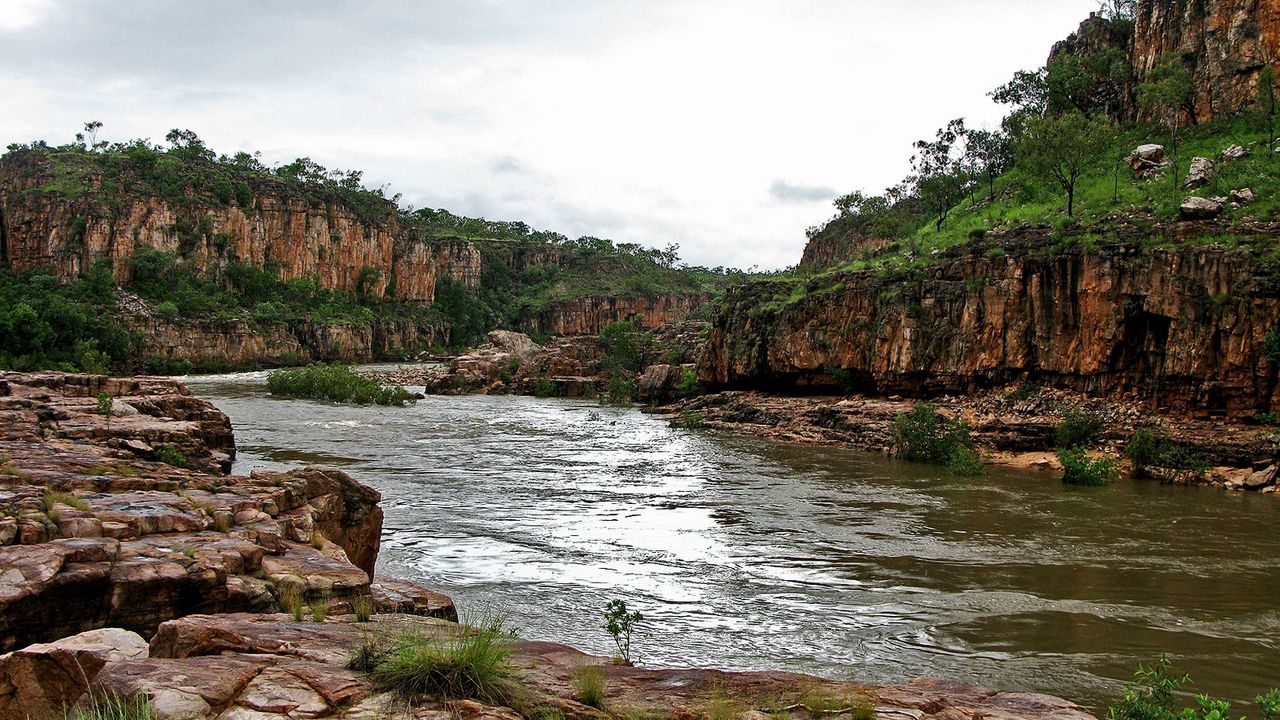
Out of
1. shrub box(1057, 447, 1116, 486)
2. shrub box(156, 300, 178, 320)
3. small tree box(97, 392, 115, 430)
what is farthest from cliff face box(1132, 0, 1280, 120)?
shrub box(156, 300, 178, 320)

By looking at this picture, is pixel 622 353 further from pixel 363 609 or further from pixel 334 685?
pixel 334 685

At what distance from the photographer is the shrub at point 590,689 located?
5.77 meters

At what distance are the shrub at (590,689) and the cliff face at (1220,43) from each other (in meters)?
41.4

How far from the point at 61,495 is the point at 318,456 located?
17.0 m

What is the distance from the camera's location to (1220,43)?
36.3 metres

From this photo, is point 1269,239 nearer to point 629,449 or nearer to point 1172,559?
point 1172,559

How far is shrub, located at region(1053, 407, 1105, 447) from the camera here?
1003 inches

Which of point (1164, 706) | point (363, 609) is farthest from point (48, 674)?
point (1164, 706)

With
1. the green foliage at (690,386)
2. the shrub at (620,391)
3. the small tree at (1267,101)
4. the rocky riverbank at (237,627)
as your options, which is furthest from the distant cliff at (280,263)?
the small tree at (1267,101)

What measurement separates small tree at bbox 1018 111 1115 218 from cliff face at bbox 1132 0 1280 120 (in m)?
6.50

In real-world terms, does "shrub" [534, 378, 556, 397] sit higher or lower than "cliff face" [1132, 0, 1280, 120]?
lower

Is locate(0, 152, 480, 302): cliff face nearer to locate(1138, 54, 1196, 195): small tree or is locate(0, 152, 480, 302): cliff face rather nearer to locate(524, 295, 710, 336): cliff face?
locate(524, 295, 710, 336): cliff face

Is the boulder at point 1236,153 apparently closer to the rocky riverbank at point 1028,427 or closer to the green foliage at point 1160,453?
the rocky riverbank at point 1028,427

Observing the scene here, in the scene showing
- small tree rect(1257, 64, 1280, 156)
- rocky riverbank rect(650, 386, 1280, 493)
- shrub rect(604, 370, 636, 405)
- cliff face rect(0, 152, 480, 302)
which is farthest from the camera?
cliff face rect(0, 152, 480, 302)
